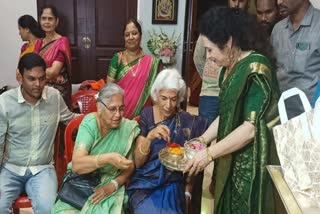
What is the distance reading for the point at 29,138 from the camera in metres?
1.86

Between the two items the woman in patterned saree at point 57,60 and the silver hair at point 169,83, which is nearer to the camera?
the silver hair at point 169,83

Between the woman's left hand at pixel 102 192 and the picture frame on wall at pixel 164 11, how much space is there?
8.68 feet

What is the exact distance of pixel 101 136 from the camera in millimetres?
1689

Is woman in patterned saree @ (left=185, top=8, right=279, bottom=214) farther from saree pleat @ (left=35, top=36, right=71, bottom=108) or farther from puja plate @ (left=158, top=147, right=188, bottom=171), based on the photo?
saree pleat @ (left=35, top=36, right=71, bottom=108)

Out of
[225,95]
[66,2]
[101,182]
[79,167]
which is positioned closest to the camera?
[225,95]

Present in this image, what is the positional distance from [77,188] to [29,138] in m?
0.47

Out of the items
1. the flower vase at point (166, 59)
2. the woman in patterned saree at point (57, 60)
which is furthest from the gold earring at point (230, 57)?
the flower vase at point (166, 59)

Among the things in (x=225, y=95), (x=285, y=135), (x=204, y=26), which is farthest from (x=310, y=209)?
(x=204, y=26)

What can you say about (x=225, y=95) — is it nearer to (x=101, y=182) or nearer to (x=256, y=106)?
(x=256, y=106)

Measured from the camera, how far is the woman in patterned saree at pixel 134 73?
8.32 feet

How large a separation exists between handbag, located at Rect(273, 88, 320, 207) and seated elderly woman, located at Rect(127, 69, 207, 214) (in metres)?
0.73

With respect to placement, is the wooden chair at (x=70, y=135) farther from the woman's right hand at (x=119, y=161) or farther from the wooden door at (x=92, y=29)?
the wooden door at (x=92, y=29)

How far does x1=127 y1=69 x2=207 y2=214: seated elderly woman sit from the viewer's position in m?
1.59

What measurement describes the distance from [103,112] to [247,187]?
75 centimetres
